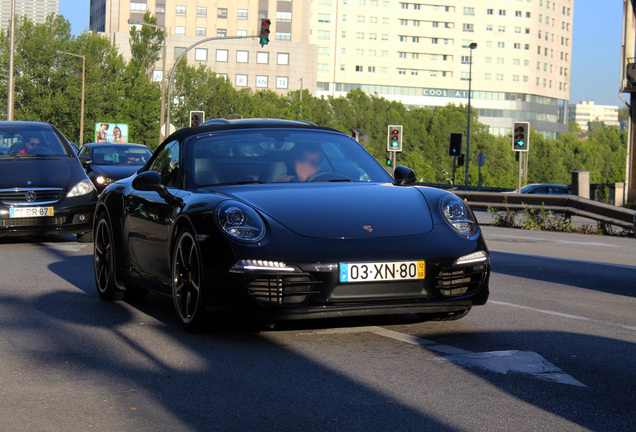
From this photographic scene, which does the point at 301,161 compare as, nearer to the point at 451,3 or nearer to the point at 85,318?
the point at 85,318

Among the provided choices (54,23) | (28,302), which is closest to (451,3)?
(54,23)

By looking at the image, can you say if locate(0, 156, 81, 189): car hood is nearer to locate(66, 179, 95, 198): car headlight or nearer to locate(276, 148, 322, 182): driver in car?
locate(66, 179, 95, 198): car headlight

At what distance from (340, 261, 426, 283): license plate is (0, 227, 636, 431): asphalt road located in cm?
41

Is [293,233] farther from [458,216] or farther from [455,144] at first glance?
[455,144]

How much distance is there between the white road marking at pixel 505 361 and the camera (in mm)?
4836

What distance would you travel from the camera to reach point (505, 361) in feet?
17.0

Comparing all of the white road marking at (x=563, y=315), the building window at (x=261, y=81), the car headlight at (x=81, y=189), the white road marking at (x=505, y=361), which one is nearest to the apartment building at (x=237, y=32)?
the building window at (x=261, y=81)

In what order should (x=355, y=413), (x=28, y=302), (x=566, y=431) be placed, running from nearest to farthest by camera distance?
(x=566, y=431), (x=355, y=413), (x=28, y=302)

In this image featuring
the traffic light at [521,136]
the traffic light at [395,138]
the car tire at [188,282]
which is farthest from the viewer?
the traffic light at [395,138]

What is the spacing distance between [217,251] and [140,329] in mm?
1052

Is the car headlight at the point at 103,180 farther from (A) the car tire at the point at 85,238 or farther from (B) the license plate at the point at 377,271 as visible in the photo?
(B) the license plate at the point at 377,271

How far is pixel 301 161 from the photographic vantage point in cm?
687

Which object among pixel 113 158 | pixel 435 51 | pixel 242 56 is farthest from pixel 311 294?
pixel 435 51

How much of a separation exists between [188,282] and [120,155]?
53.8 ft
